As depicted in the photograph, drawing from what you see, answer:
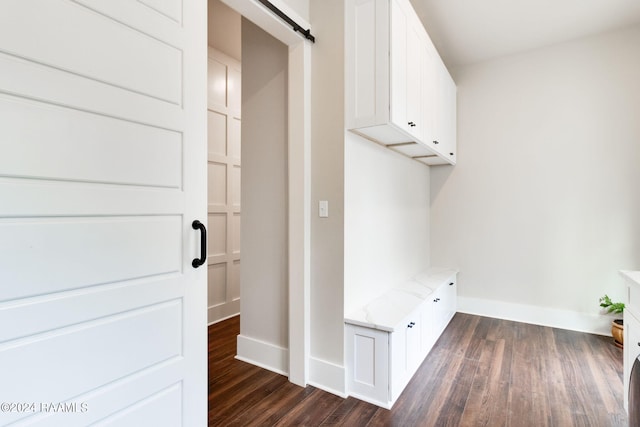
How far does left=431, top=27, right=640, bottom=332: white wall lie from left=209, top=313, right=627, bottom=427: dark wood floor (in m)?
0.73

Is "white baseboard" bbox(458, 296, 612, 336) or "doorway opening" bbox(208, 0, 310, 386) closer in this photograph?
"doorway opening" bbox(208, 0, 310, 386)

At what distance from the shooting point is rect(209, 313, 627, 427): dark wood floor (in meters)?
1.84

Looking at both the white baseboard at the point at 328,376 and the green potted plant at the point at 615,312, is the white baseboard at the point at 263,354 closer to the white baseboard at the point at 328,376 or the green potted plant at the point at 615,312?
the white baseboard at the point at 328,376

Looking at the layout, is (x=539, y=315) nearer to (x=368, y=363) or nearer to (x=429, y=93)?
(x=368, y=363)

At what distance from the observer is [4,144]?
3.00ft

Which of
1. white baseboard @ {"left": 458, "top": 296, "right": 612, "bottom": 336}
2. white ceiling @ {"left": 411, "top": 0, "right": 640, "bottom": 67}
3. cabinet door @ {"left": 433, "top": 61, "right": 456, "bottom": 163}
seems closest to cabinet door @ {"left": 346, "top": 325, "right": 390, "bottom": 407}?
cabinet door @ {"left": 433, "top": 61, "right": 456, "bottom": 163}

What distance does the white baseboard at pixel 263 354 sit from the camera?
2361 mm

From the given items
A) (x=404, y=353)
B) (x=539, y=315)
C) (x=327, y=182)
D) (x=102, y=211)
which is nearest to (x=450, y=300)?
(x=539, y=315)

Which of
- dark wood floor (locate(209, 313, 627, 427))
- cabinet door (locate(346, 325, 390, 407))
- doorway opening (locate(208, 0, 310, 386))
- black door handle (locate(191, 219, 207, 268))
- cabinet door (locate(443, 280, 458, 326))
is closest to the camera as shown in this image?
black door handle (locate(191, 219, 207, 268))

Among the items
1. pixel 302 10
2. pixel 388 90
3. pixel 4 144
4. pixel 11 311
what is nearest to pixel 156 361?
pixel 11 311

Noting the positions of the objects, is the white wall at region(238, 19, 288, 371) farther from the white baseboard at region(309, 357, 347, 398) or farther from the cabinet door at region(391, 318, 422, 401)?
the cabinet door at region(391, 318, 422, 401)

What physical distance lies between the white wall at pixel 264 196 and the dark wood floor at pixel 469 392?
0.33m

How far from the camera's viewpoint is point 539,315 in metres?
3.39

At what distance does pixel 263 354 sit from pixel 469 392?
1432 mm
